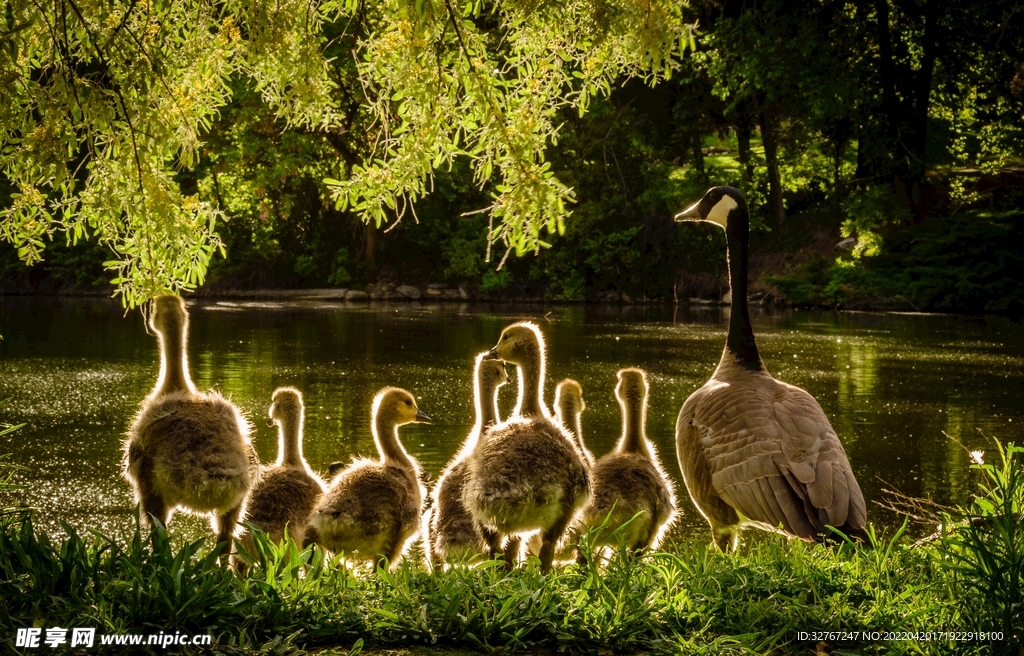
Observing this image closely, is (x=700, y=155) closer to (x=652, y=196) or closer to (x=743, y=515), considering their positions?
(x=652, y=196)

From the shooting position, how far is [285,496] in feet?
23.0

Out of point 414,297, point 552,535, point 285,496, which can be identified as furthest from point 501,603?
point 414,297

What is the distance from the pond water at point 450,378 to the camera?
12.0 meters

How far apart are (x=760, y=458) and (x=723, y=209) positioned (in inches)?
131

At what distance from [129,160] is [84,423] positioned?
8.17 metres

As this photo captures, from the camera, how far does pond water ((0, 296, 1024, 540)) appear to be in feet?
39.3

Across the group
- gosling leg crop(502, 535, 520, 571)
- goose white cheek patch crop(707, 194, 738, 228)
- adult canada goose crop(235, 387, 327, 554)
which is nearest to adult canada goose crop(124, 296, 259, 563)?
adult canada goose crop(235, 387, 327, 554)

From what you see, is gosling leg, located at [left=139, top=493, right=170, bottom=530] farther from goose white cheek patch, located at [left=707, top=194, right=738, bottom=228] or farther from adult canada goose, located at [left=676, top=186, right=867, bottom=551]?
goose white cheek patch, located at [left=707, top=194, right=738, bottom=228]

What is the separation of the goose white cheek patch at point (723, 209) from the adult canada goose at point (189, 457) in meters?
4.70

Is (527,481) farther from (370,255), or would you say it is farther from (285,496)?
(370,255)

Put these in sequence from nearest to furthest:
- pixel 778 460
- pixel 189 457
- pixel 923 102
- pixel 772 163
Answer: pixel 189 457 → pixel 778 460 → pixel 923 102 → pixel 772 163

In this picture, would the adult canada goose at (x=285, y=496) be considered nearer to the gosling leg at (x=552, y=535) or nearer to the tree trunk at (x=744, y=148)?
the gosling leg at (x=552, y=535)

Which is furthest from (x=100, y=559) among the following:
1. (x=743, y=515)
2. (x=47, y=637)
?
(x=743, y=515)

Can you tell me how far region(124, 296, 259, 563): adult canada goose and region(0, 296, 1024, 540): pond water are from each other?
9.30 feet
